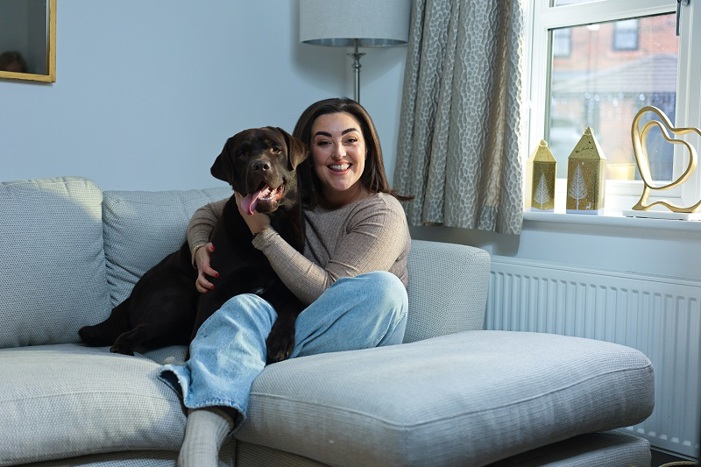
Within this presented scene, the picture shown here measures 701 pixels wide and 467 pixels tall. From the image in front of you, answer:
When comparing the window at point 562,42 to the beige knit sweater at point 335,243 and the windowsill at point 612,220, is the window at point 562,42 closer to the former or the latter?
Result: the windowsill at point 612,220

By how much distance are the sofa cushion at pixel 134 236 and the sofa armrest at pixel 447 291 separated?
2.36 feet

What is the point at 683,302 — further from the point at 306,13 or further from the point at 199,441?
the point at 306,13

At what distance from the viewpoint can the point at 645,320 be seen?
2496mm

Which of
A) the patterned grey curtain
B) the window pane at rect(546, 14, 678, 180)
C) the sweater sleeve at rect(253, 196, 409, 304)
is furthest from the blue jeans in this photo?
the window pane at rect(546, 14, 678, 180)

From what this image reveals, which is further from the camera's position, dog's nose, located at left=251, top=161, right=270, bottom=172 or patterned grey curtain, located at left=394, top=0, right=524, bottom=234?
patterned grey curtain, located at left=394, top=0, right=524, bottom=234

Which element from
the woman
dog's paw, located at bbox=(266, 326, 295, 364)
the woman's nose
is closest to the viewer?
the woman

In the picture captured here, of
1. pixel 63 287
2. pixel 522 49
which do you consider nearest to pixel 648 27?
pixel 522 49

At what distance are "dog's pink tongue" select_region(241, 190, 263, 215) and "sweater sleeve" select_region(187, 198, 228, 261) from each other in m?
0.25

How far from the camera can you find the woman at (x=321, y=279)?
1806 millimetres

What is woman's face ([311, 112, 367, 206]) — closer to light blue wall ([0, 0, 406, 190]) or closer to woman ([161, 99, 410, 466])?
woman ([161, 99, 410, 466])

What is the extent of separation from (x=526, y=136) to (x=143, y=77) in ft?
4.43

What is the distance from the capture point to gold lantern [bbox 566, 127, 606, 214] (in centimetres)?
273

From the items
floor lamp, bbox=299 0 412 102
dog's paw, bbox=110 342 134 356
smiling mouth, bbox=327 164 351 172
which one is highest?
floor lamp, bbox=299 0 412 102

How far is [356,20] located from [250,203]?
1164mm
